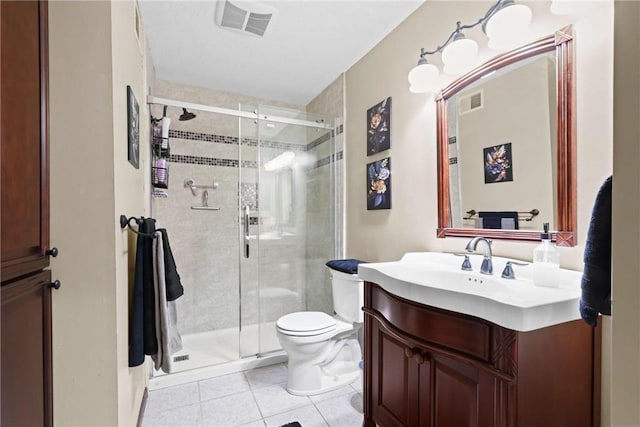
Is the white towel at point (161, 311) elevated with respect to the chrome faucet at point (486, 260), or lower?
A: lower

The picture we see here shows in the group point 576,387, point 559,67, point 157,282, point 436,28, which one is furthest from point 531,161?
point 157,282

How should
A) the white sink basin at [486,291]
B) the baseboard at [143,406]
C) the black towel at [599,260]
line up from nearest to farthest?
the black towel at [599,260], the white sink basin at [486,291], the baseboard at [143,406]

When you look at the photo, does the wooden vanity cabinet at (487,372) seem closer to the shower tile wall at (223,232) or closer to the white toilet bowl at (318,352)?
the white toilet bowl at (318,352)

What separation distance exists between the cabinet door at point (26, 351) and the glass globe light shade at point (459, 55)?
189 centimetres

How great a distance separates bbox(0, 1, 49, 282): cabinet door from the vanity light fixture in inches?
64.0

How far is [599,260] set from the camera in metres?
0.67

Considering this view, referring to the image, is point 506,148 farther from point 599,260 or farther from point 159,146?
point 159,146

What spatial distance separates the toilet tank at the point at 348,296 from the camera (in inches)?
74.0

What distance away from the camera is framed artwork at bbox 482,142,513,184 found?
52.1 inches

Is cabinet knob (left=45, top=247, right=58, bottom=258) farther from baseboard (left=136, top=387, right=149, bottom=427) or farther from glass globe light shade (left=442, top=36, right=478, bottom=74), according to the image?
glass globe light shade (left=442, top=36, right=478, bottom=74)

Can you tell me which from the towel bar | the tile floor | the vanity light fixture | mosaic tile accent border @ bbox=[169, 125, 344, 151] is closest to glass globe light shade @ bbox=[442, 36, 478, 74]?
the vanity light fixture

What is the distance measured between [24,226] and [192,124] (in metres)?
2.11

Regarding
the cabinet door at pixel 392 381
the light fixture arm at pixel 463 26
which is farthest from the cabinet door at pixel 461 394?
the light fixture arm at pixel 463 26

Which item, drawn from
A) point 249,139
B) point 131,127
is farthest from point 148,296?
point 249,139
